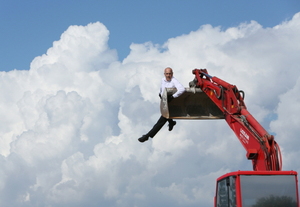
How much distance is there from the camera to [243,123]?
1450cm

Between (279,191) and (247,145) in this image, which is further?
(247,145)

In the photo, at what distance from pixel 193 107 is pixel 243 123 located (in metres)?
4.33

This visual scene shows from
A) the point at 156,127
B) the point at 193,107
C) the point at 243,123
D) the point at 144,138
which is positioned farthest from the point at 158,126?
the point at 243,123

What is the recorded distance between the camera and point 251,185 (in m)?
11.6

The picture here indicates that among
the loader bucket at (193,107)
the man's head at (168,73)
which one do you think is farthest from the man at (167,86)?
the loader bucket at (193,107)

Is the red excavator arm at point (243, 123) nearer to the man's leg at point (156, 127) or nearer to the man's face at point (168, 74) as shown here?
the man's face at point (168, 74)

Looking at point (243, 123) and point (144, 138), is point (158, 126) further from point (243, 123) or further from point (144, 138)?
point (243, 123)

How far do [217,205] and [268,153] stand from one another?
6.28 ft

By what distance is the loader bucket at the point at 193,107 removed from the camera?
719 inches

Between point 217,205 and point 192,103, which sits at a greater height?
point 192,103

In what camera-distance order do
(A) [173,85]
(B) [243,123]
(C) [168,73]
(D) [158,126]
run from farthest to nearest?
1. (D) [158,126]
2. (A) [173,85]
3. (C) [168,73]
4. (B) [243,123]

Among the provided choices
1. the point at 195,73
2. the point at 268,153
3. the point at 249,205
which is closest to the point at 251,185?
the point at 249,205

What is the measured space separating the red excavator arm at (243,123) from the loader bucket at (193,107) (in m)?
0.44

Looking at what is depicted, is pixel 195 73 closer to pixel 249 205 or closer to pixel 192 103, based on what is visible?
pixel 192 103
